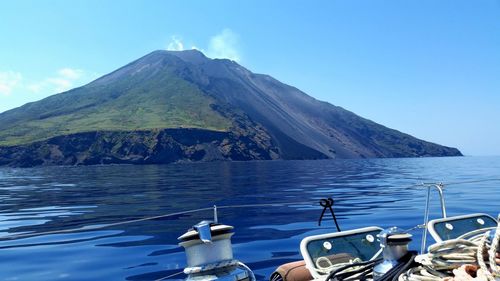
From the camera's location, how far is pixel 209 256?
409cm

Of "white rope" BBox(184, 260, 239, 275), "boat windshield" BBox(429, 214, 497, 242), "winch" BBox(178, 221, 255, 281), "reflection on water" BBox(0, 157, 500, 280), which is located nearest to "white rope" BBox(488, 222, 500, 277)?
"boat windshield" BBox(429, 214, 497, 242)

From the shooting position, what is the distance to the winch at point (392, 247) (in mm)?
3941

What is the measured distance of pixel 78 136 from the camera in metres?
200

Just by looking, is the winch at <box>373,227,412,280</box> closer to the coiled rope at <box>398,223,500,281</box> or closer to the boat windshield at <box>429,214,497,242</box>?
the coiled rope at <box>398,223,500,281</box>

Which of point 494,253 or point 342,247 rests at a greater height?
point 494,253

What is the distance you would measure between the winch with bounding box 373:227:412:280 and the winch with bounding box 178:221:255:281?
1.26 meters

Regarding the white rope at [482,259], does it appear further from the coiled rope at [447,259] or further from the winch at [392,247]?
the winch at [392,247]

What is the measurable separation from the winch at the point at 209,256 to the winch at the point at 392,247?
4.14 ft

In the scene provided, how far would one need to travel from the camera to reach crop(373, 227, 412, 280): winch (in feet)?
12.9

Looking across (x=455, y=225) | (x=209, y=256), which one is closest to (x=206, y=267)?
(x=209, y=256)

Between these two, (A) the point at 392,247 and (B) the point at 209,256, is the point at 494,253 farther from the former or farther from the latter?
(B) the point at 209,256

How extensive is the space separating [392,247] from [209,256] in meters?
1.69

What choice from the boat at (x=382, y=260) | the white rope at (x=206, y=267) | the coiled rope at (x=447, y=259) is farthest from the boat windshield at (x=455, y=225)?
the white rope at (x=206, y=267)

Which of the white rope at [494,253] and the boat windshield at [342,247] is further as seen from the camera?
the boat windshield at [342,247]
